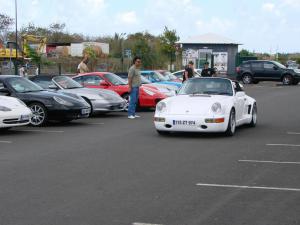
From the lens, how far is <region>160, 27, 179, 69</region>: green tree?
57.1m

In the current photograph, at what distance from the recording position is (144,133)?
12922 mm

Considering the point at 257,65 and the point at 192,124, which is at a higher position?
the point at 257,65

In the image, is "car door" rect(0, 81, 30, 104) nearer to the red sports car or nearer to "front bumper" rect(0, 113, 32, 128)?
"front bumper" rect(0, 113, 32, 128)

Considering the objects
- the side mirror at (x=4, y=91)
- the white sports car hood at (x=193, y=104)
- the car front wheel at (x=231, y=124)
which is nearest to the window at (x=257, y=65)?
the side mirror at (x=4, y=91)

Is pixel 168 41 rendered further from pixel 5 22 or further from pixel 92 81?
pixel 92 81

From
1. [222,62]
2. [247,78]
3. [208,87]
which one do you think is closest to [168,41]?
[222,62]

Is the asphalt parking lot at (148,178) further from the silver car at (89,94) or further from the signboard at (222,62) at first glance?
the signboard at (222,62)

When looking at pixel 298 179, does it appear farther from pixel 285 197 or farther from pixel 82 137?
pixel 82 137

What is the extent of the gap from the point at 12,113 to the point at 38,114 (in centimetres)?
190

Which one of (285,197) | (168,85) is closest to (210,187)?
(285,197)

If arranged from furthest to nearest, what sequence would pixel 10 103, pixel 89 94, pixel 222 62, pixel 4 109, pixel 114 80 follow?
1. pixel 222 62
2. pixel 114 80
3. pixel 89 94
4. pixel 10 103
5. pixel 4 109

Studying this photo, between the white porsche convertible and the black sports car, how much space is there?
2.91 meters

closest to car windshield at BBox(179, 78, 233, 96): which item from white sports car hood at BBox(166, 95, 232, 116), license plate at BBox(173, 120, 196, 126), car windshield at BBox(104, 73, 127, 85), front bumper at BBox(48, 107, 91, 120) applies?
white sports car hood at BBox(166, 95, 232, 116)

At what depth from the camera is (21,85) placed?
49.2ft
